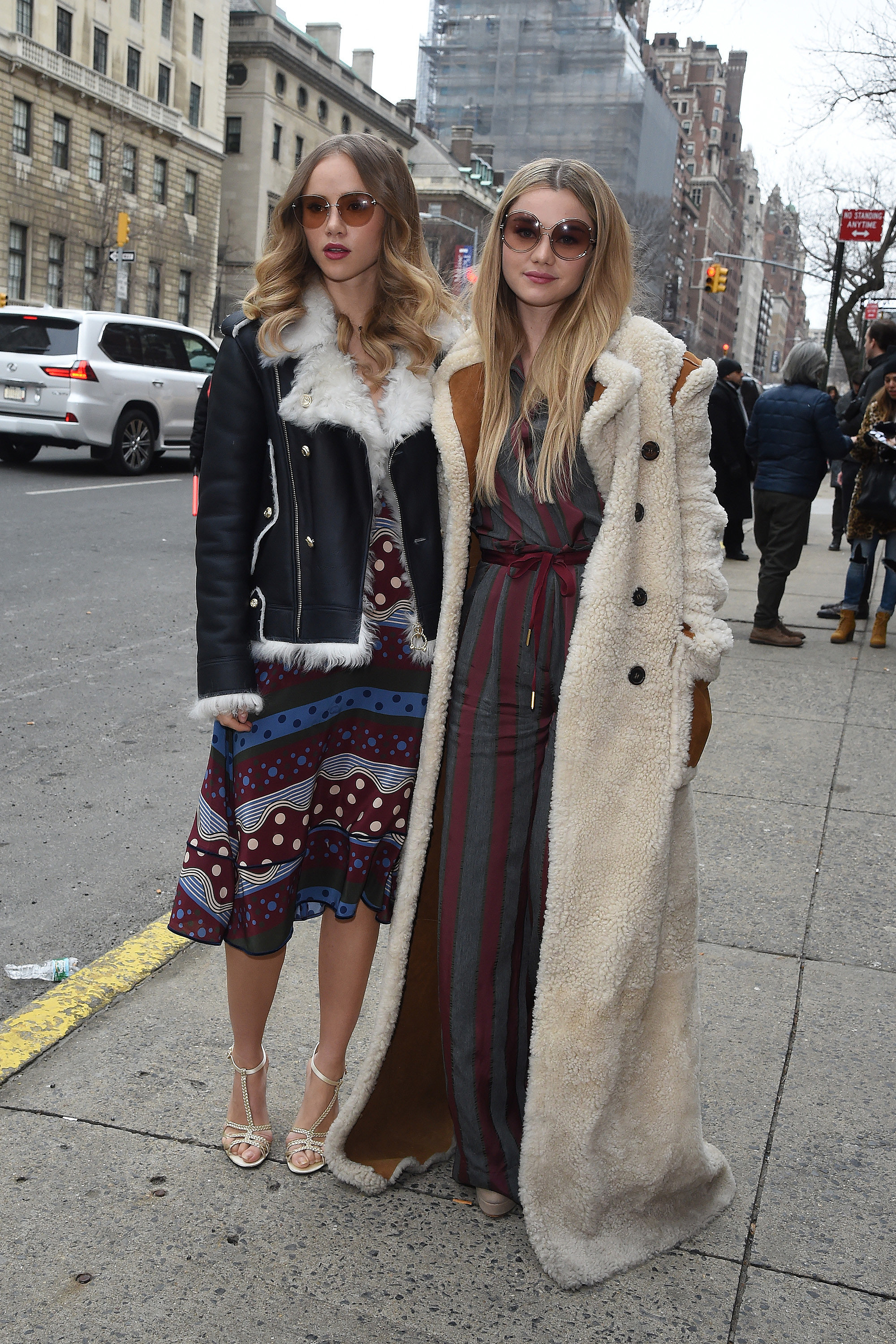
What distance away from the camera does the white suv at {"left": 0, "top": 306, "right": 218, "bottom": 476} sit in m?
14.1

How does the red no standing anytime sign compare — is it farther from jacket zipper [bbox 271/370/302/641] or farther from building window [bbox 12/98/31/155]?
building window [bbox 12/98/31/155]

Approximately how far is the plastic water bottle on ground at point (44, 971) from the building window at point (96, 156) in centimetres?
4697

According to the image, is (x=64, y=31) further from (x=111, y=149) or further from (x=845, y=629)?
(x=845, y=629)

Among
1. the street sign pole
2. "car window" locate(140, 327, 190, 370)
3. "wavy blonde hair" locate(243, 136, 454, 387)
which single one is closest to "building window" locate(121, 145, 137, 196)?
the street sign pole

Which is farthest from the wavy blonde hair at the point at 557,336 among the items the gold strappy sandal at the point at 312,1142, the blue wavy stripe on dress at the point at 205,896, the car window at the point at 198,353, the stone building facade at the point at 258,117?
the stone building facade at the point at 258,117

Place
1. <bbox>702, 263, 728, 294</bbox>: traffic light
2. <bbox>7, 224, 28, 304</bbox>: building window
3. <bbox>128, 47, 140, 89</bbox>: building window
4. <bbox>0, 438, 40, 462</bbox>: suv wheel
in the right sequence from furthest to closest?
1. <bbox>128, 47, 140, 89</bbox>: building window
2. <bbox>7, 224, 28, 304</bbox>: building window
3. <bbox>702, 263, 728, 294</bbox>: traffic light
4. <bbox>0, 438, 40, 462</bbox>: suv wheel

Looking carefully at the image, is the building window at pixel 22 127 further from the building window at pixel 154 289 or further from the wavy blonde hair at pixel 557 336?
the wavy blonde hair at pixel 557 336

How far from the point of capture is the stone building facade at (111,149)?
136 feet

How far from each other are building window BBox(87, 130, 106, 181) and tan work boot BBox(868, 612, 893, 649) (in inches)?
1702

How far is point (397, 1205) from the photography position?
2449mm

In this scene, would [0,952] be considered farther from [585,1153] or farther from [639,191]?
[639,191]

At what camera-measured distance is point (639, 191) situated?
8981 centimetres

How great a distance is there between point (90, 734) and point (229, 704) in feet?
11.1

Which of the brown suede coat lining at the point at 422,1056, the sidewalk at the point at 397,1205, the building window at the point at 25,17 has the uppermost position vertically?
the building window at the point at 25,17
